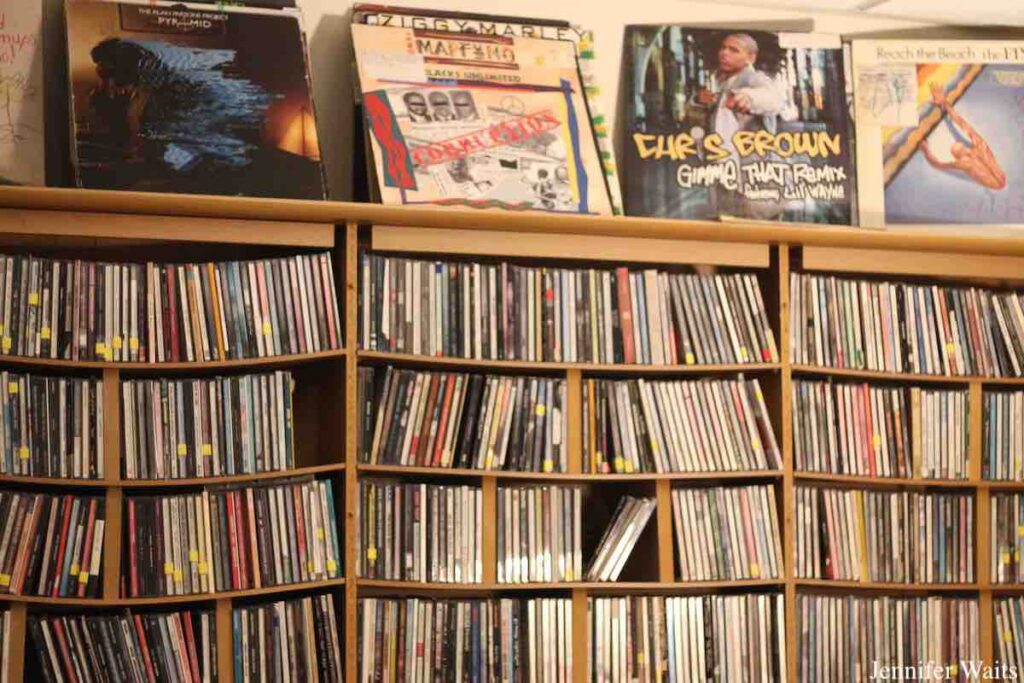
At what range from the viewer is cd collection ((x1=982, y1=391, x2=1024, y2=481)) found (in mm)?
3824

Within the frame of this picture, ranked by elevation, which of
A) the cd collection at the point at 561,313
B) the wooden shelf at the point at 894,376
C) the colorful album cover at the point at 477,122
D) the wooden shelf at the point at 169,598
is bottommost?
the wooden shelf at the point at 169,598

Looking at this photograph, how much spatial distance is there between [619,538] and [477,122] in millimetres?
1152

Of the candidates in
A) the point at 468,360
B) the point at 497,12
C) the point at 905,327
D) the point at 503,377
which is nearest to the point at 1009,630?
the point at 905,327

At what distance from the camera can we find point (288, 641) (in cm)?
337

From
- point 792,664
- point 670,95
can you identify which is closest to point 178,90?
point 670,95

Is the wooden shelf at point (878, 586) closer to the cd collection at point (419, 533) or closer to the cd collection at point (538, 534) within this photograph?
the cd collection at point (538, 534)

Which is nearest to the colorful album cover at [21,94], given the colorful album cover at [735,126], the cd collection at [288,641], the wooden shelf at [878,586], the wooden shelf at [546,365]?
the wooden shelf at [546,365]

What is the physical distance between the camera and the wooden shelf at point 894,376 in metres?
3.72

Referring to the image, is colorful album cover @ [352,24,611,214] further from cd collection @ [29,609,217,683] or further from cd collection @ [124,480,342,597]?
cd collection @ [29,609,217,683]

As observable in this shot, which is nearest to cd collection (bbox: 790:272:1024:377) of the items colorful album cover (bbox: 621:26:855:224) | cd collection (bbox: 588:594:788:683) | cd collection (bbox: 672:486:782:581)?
colorful album cover (bbox: 621:26:855:224)

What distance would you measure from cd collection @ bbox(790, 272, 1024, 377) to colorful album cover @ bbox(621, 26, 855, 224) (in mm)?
276

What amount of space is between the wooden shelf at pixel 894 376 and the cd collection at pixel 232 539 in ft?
4.35

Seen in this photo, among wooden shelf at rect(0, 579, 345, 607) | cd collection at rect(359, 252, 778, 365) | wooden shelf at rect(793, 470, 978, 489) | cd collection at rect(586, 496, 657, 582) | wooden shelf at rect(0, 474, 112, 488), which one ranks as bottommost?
wooden shelf at rect(0, 579, 345, 607)

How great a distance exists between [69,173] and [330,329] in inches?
30.7
